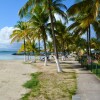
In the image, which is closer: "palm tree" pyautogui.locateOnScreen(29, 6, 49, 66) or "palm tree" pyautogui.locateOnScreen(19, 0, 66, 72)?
"palm tree" pyautogui.locateOnScreen(19, 0, 66, 72)

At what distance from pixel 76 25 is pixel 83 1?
12913 millimetres

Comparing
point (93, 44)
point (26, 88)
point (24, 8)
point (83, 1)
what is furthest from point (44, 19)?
point (93, 44)

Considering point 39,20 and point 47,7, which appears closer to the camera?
point 47,7

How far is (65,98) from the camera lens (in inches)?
493

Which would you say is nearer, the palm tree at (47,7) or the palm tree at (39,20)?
the palm tree at (47,7)

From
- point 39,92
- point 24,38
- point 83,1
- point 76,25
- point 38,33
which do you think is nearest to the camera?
point 39,92

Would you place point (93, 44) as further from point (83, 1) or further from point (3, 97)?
point (3, 97)

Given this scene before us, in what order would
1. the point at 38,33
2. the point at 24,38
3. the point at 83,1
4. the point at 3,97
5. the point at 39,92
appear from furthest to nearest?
the point at 24,38, the point at 38,33, the point at 83,1, the point at 39,92, the point at 3,97

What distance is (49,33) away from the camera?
3628 cm

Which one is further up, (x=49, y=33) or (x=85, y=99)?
(x=49, y=33)

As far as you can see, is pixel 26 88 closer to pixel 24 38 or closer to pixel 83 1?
pixel 83 1

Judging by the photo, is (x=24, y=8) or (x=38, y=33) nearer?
(x=24, y=8)

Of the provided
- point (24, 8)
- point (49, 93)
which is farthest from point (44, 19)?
Answer: point (49, 93)

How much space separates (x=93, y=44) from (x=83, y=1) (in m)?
40.9
